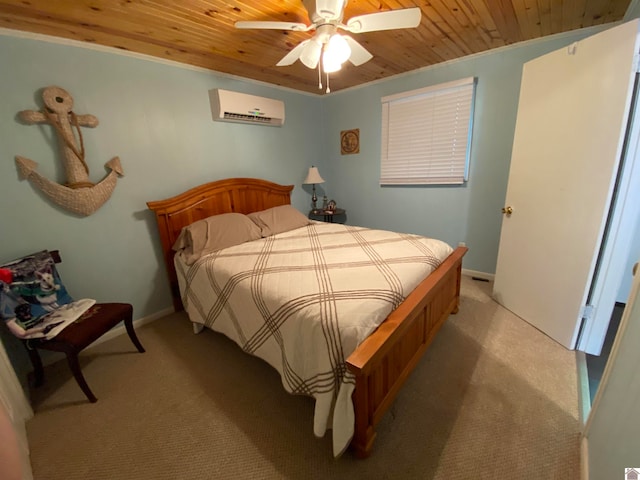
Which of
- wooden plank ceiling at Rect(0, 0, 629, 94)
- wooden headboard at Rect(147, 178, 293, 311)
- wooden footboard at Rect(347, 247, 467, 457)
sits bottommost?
wooden footboard at Rect(347, 247, 467, 457)

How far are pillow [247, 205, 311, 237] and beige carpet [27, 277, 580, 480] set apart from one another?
1206mm

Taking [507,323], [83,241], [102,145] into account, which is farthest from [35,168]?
[507,323]

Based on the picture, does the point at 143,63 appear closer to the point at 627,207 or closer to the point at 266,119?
the point at 266,119

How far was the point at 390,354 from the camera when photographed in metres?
1.38

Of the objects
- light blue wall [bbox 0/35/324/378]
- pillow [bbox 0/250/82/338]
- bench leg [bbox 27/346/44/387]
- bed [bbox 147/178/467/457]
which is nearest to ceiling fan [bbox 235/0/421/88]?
light blue wall [bbox 0/35/324/378]

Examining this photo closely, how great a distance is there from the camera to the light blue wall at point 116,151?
5.86 feet

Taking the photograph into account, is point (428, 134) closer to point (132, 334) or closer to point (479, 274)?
point (479, 274)

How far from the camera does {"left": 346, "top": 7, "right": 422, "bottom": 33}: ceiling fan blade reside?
54.9 inches

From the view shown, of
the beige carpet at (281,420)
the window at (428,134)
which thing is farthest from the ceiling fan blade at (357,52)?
the beige carpet at (281,420)

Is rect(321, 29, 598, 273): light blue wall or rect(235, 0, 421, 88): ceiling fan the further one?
rect(321, 29, 598, 273): light blue wall

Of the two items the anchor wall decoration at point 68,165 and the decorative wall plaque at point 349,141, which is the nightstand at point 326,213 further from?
the anchor wall decoration at point 68,165

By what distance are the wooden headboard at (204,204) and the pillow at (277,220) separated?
10.2 inches

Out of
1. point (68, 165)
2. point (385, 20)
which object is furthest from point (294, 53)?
point (68, 165)

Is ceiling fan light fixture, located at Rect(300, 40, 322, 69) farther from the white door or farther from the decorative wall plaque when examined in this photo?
the decorative wall plaque
